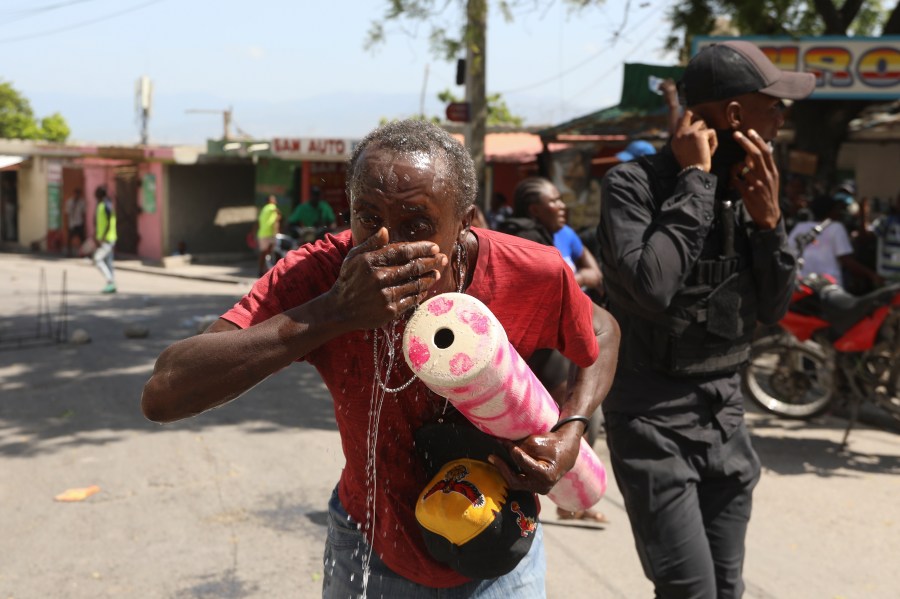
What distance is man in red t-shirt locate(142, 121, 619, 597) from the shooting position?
1.75 m

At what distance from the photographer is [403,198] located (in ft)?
5.74

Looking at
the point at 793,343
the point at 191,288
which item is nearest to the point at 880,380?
the point at 793,343

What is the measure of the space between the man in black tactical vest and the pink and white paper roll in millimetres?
1005

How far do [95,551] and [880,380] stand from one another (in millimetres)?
4919

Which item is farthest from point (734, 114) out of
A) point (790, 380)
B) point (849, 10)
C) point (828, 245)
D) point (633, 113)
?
point (633, 113)

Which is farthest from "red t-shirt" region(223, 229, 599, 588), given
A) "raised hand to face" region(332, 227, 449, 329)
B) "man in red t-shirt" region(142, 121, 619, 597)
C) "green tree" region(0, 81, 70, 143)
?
"green tree" region(0, 81, 70, 143)

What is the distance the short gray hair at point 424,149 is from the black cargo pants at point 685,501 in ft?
3.95

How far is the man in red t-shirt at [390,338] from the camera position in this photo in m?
1.75

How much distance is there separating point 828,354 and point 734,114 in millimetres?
4256

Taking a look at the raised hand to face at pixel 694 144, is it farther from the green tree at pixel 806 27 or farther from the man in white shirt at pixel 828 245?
the green tree at pixel 806 27

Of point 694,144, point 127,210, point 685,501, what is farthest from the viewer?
point 127,210

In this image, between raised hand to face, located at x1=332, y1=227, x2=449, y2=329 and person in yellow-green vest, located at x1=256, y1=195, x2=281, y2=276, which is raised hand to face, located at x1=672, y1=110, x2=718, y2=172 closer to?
raised hand to face, located at x1=332, y1=227, x2=449, y2=329

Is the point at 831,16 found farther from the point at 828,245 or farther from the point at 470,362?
the point at 470,362

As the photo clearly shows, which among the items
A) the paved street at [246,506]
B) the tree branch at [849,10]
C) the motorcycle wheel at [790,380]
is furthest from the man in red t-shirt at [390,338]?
the tree branch at [849,10]
